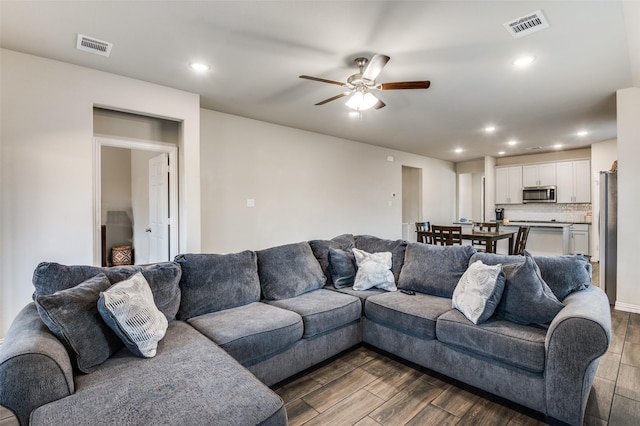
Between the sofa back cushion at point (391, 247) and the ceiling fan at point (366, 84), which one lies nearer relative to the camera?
the ceiling fan at point (366, 84)

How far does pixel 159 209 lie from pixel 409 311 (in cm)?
367

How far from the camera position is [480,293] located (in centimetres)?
227

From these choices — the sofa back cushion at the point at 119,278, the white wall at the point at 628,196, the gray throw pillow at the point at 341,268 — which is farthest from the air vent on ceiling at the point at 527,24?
the sofa back cushion at the point at 119,278

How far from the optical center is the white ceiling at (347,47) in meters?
2.21

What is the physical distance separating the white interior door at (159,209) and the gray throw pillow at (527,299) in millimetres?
3875

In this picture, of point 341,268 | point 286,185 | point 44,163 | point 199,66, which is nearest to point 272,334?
point 341,268

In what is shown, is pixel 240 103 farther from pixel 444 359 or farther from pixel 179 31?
pixel 444 359

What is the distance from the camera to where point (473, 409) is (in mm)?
2010

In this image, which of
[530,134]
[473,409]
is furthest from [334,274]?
[530,134]

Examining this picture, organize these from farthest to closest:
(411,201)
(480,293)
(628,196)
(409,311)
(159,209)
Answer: (411,201), (159,209), (628,196), (409,311), (480,293)

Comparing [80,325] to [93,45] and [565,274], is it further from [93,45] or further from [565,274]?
[565,274]

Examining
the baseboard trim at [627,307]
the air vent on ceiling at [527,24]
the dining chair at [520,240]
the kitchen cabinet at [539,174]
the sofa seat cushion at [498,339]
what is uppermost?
the air vent on ceiling at [527,24]

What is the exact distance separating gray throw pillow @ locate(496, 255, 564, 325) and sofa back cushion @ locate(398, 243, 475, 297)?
0.53 m

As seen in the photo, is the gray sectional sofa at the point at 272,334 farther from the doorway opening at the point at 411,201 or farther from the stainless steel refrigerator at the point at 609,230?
the doorway opening at the point at 411,201
